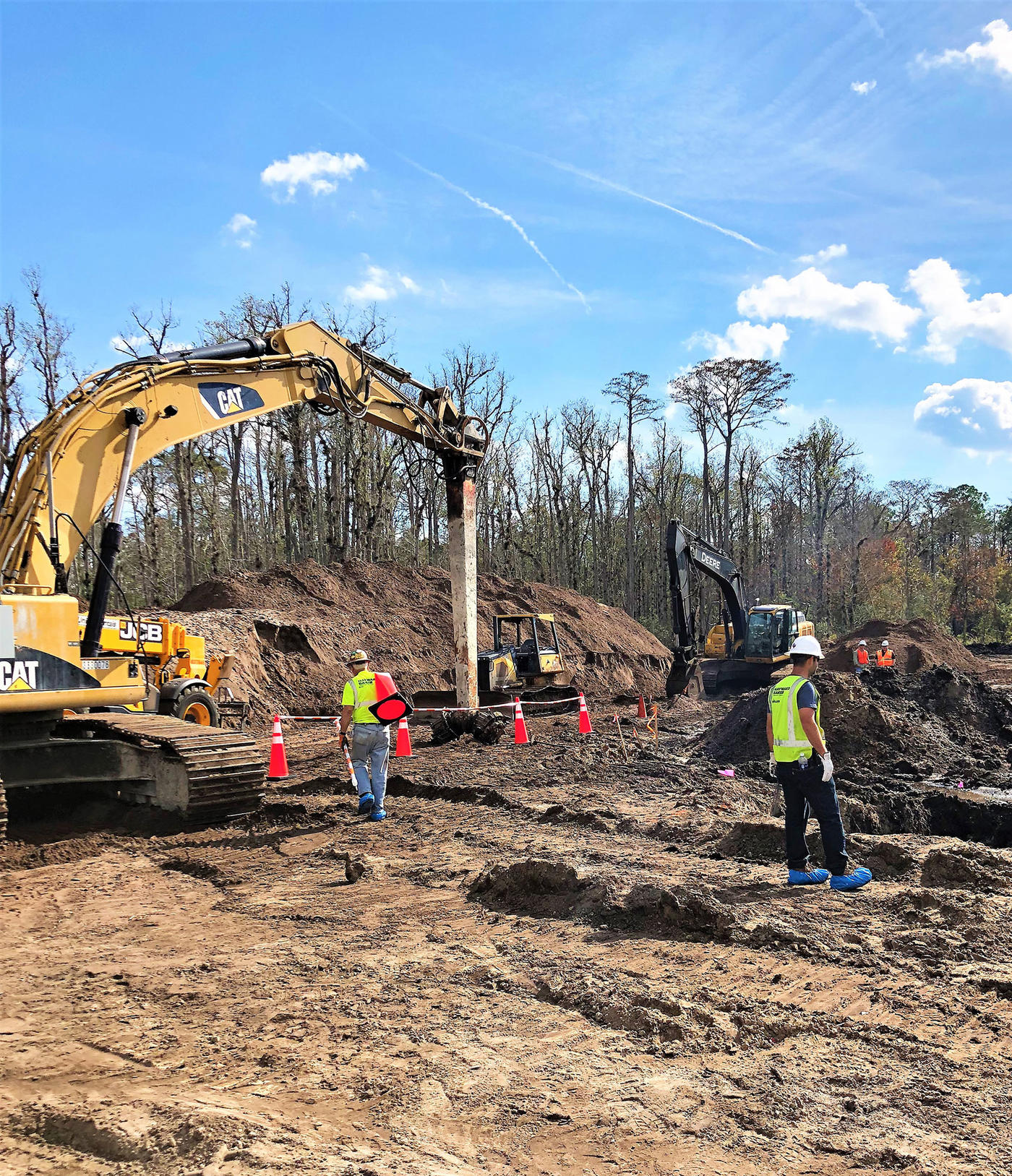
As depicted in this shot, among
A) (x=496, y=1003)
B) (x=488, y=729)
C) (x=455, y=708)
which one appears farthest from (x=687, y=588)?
(x=496, y=1003)

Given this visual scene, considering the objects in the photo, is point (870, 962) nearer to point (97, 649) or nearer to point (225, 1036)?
point (225, 1036)

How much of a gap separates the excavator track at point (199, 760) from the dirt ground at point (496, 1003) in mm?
270

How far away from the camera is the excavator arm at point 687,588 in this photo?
70.1ft

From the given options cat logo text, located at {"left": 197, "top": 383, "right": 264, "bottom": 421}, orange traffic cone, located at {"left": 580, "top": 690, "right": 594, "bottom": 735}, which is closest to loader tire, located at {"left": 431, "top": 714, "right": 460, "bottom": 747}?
orange traffic cone, located at {"left": 580, "top": 690, "right": 594, "bottom": 735}

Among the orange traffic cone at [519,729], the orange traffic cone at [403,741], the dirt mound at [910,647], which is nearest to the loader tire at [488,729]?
the orange traffic cone at [519,729]

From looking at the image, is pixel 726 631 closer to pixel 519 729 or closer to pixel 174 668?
pixel 519 729

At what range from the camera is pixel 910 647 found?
29.1 m

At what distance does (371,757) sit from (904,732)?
8356 mm

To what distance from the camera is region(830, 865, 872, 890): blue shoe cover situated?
6102 mm

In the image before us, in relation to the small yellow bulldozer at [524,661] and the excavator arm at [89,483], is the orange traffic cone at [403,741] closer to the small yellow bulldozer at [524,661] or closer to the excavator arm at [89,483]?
the excavator arm at [89,483]

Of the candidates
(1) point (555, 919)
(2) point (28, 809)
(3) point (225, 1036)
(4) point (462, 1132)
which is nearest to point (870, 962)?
(1) point (555, 919)

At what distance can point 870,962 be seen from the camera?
4812 millimetres

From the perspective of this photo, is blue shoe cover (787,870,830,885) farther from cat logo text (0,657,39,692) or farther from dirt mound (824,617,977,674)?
dirt mound (824,617,977,674)

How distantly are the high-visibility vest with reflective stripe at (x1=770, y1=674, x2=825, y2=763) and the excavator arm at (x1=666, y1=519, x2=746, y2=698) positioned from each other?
14125mm
